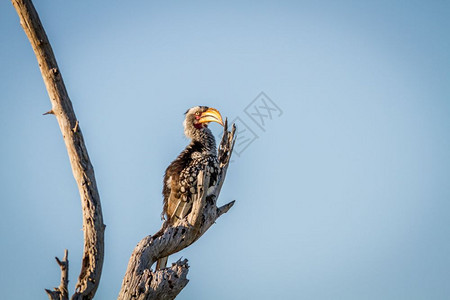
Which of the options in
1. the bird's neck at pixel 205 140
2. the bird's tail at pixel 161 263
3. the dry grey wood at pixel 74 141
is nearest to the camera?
the dry grey wood at pixel 74 141

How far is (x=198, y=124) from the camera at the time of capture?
7.95 meters

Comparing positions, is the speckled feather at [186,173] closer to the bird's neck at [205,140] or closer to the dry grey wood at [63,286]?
the bird's neck at [205,140]

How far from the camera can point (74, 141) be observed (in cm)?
537

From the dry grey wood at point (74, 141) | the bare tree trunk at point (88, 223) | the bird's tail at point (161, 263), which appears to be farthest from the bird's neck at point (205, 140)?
the dry grey wood at point (74, 141)

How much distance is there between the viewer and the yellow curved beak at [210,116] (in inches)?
302

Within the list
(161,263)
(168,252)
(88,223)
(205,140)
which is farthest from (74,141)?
Answer: (205,140)

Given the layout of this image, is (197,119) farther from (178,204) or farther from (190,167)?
(178,204)

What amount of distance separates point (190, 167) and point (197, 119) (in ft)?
3.74

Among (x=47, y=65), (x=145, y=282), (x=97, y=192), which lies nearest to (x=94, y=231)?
(x=97, y=192)

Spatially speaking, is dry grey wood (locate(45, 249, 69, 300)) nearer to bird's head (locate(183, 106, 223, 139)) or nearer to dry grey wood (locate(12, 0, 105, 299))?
dry grey wood (locate(12, 0, 105, 299))

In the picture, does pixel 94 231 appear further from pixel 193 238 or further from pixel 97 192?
pixel 193 238

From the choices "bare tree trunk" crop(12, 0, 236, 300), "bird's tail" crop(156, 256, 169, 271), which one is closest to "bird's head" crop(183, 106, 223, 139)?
"bird's tail" crop(156, 256, 169, 271)

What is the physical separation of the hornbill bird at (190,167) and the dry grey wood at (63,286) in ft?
4.98

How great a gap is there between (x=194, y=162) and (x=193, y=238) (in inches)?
52.4
